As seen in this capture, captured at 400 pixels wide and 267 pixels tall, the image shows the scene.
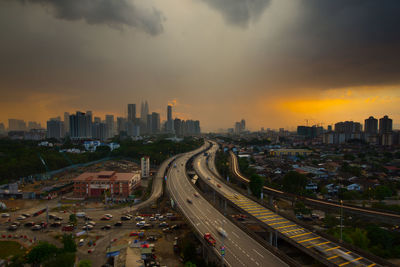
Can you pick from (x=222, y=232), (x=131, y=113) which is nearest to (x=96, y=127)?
(x=131, y=113)

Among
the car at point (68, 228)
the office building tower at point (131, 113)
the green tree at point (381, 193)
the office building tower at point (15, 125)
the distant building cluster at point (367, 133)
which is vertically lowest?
the car at point (68, 228)

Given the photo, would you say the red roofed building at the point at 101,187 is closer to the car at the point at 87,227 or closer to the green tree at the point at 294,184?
the car at the point at 87,227

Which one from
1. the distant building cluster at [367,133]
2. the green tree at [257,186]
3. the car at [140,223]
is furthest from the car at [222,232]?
the distant building cluster at [367,133]

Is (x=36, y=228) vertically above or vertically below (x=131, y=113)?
below

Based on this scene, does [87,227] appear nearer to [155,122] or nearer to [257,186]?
[257,186]

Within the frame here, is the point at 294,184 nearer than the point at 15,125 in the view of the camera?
Yes

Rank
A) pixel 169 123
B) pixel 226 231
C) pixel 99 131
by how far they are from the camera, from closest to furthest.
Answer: pixel 226 231
pixel 99 131
pixel 169 123

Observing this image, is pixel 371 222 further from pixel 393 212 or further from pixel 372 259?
pixel 372 259
